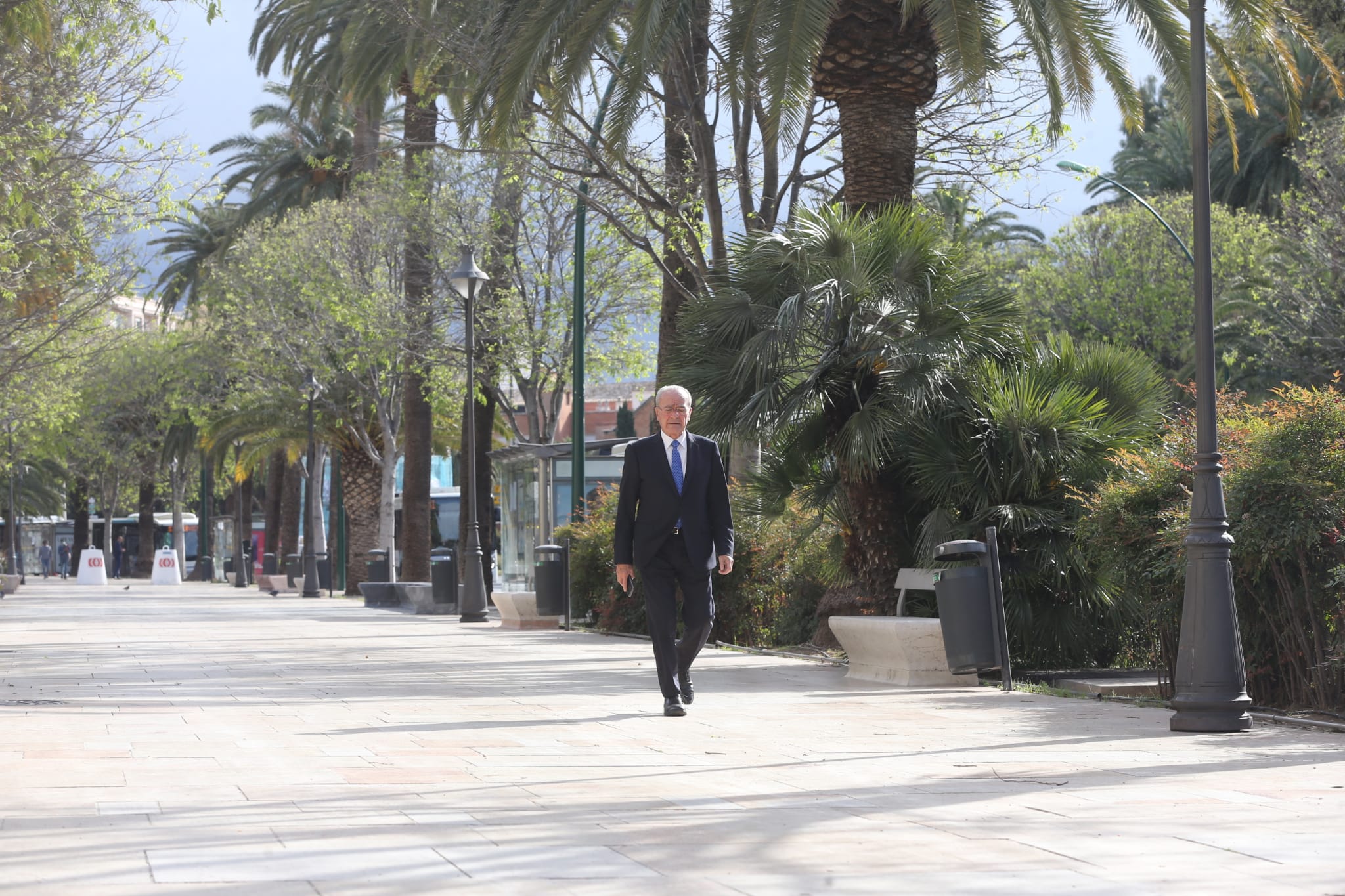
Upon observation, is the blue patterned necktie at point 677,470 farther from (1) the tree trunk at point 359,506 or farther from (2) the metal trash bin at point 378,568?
(1) the tree trunk at point 359,506

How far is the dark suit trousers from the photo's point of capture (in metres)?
9.82

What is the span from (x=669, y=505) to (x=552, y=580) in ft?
37.7

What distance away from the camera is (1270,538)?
31.5 feet

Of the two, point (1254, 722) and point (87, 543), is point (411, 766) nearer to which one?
point (1254, 722)

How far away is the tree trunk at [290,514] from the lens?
52.0 m

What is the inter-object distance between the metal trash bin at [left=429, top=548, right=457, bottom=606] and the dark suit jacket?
20.4 m

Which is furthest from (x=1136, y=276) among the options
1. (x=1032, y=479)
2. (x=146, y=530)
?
(x=146, y=530)

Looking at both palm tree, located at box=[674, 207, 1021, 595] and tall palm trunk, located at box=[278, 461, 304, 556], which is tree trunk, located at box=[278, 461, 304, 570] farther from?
palm tree, located at box=[674, 207, 1021, 595]

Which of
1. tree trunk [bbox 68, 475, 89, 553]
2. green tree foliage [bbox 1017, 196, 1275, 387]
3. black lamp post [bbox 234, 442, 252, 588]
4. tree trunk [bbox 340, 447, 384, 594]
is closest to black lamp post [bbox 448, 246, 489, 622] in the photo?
tree trunk [bbox 340, 447, 384, 594]

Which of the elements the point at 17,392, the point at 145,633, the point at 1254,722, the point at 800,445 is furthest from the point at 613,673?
the point at 17,392

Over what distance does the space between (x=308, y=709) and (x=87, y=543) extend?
6801 cm

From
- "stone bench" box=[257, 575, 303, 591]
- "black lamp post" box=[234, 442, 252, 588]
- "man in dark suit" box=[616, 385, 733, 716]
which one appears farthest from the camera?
"black lamp post" box=[234, 442, 252, 588]

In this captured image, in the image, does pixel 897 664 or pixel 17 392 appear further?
pixel 17 392

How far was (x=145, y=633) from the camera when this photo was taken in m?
21.2
